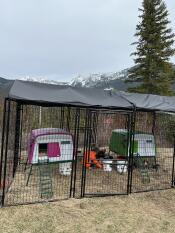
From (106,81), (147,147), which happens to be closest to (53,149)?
(147,147)

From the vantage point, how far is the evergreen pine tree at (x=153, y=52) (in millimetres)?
21516

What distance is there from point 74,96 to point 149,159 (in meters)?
4.06

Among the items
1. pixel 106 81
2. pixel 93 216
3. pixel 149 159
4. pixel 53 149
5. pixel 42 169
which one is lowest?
pixel 93 216

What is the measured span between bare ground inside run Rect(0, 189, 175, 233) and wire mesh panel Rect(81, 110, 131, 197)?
Answer: 57cm

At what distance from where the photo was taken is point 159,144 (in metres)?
10.6

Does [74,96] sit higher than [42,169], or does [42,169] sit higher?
[74,96]

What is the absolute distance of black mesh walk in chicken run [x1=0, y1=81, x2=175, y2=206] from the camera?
5.57m

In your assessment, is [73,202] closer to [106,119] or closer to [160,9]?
[106,119]

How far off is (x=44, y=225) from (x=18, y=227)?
34cm

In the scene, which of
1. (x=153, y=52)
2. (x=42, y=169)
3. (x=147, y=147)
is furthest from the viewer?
(x=153, y=52)

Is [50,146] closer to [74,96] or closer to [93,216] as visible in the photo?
[74,96]

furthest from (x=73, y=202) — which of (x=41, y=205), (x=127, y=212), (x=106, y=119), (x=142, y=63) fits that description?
(x=142, y=63)

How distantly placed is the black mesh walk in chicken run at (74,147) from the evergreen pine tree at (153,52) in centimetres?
1199

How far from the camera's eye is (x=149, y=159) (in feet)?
29.5
